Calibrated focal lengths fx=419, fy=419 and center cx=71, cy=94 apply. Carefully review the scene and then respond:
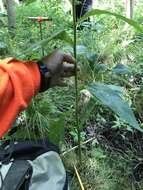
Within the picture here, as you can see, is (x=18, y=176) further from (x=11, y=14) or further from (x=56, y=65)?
(x=11, y=14)

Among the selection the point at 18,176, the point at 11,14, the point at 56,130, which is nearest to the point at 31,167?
the point at 18,176

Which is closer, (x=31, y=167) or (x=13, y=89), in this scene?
(x=13, y=89)

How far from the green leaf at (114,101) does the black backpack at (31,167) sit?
0.29 meters

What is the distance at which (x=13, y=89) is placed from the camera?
98cm

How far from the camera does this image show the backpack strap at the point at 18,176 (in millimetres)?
1140

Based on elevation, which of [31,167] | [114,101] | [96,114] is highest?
[114,101]

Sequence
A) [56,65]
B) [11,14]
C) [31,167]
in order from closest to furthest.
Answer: [56,65], [31,167], [11,14]

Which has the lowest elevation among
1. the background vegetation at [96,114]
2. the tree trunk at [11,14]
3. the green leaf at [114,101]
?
the background vegetation at [96,114]

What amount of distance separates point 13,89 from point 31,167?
0.32 metres

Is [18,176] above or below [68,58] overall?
below

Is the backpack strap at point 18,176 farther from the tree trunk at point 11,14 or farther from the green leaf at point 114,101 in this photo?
the tree trunk at point 11,14

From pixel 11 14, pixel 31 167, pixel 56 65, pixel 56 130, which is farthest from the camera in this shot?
pixel 11 14

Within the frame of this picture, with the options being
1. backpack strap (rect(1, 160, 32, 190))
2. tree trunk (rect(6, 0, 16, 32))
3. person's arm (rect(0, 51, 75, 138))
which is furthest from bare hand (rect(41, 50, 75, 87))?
tree trunk (rect(6, 0, 16, 32))

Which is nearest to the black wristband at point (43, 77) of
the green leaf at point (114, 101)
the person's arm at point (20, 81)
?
the person's arm at point (20, 81)
